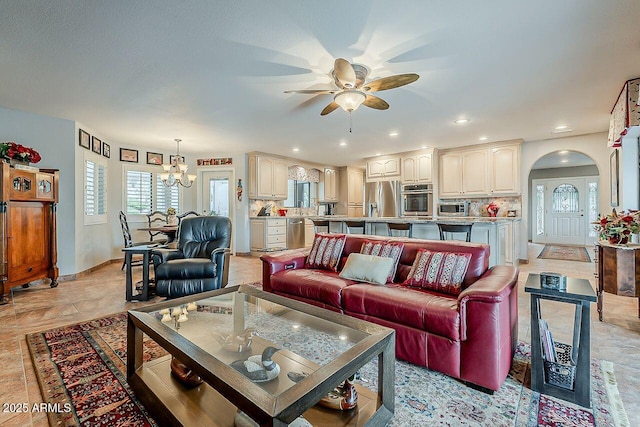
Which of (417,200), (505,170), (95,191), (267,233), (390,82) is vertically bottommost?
(267,233)

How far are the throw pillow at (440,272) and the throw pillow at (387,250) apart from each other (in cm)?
19

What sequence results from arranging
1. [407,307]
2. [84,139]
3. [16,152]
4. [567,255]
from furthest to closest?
[567,255] → [84,139] → [16,152] → [407,307]

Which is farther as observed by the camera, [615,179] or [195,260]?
[615,179]

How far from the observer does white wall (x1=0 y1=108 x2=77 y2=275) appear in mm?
4160

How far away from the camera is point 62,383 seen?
1827mm

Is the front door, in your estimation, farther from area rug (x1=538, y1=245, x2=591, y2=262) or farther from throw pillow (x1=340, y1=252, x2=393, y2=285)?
throw pillow (x1=340, y1=252, x2=393, y2=285)

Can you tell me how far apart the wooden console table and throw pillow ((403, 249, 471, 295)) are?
151 cm

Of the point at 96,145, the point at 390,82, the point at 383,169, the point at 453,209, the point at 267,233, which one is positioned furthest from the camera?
the point at 383,169

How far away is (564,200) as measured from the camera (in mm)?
9094

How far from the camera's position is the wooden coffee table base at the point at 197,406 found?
1366 mm

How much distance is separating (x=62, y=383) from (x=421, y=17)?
3296mm

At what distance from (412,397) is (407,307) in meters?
0.51

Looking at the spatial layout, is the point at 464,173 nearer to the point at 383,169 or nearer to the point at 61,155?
the point at 383,169

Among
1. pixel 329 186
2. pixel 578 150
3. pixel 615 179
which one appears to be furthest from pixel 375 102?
pixel 329 186
